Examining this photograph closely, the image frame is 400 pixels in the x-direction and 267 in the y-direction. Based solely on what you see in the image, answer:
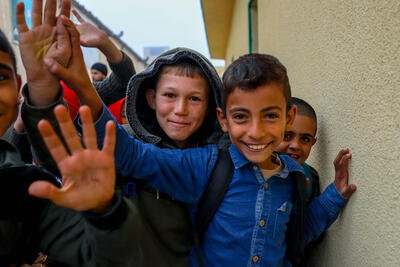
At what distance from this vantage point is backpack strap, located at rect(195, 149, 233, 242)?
1225mm

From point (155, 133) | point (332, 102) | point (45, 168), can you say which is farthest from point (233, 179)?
point (45, 168)

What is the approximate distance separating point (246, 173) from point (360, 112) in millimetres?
520

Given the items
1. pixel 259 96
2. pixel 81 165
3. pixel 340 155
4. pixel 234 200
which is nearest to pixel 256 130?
pixel 259 96

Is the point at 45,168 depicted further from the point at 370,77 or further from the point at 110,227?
the point at 370,77

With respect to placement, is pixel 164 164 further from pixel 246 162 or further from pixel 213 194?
pixel 246 162

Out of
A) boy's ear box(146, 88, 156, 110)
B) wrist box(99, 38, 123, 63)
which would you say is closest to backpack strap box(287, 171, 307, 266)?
boy's ear box(146, 88, 156, 110)

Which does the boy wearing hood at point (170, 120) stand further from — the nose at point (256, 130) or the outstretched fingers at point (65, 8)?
the outstretched fingers at point (65, 8)

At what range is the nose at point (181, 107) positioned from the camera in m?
1.38

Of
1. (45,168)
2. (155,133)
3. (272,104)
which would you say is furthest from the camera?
(155,133)

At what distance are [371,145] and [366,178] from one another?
0.15m

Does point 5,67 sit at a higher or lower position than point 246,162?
higher

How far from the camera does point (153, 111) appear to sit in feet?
5.24

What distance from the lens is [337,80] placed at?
133 cm

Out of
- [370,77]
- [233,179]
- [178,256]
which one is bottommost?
[178,256]
